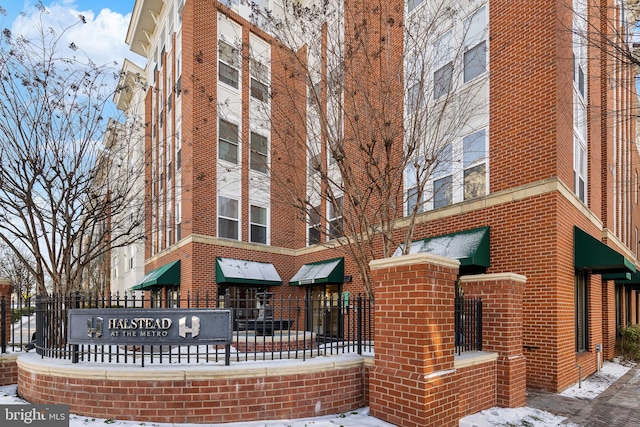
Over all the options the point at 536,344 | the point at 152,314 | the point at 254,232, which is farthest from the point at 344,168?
the point at 254,232

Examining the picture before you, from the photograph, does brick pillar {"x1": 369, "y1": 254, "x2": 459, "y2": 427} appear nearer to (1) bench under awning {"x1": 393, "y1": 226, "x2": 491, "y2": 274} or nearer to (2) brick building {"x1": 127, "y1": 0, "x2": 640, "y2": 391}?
(2) brick building {"x1": 127, "y1": 0, "x2": 640, "y2": 391}

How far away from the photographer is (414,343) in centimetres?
569

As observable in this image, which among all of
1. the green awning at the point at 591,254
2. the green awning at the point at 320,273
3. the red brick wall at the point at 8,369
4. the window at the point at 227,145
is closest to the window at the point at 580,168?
the green awning at the point at 591,254

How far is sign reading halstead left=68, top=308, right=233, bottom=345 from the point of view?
6258mm

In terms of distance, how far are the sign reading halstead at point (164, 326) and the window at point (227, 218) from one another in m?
11.0

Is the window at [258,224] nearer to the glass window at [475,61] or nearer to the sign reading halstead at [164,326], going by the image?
the glass window at [475,61]

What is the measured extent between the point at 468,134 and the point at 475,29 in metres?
2.87

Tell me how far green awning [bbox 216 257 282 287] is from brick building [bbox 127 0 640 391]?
0.07 m

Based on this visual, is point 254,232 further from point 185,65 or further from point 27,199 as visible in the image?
point 27,199

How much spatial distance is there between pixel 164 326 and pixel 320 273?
34.5ft

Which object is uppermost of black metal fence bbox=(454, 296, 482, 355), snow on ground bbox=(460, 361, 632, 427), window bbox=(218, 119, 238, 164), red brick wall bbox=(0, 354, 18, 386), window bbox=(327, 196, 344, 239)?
window bbox=(218, 119, 238, 164)

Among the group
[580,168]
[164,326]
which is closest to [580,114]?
[580,168]

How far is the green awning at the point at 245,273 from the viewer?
1620 cm

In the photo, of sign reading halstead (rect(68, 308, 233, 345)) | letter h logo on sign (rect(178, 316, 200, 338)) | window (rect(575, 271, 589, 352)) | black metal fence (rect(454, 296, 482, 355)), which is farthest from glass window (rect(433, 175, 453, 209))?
letter h logo on sign (rect(178, 316, 200, 338))
